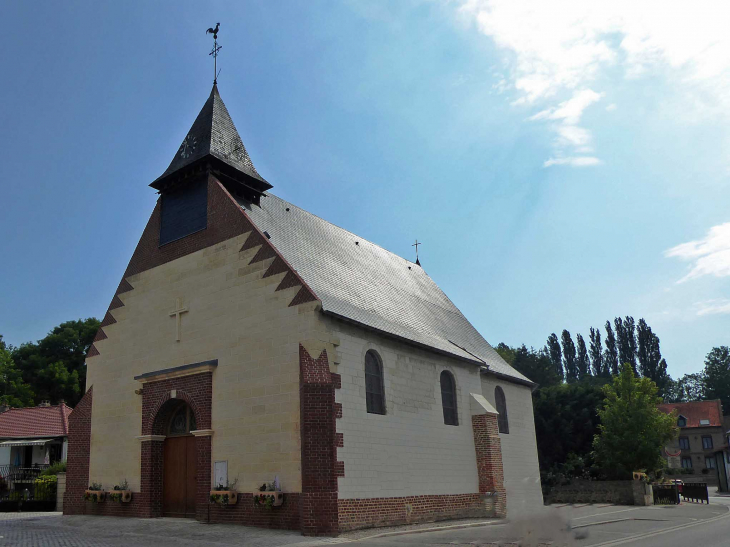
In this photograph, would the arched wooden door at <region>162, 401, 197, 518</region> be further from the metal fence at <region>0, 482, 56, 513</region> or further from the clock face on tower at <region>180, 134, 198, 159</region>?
the clock face on tower at <region>180, 134, 198, 159</region>

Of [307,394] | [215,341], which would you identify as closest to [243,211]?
[215,341]

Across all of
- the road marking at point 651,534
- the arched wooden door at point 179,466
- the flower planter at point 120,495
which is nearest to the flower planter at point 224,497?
the arched wooden door at point 179,466

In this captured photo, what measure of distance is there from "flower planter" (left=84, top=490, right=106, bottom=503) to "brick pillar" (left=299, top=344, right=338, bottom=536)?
8.23 metres

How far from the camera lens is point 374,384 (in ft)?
57.2

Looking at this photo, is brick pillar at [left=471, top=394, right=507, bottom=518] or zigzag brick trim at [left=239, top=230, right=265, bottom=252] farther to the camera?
brick pillar at [left=471, top=394, right=507, bottom=518]

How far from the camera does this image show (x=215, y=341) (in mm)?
17719

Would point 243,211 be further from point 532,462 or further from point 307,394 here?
point 532,462

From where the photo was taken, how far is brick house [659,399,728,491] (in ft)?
237

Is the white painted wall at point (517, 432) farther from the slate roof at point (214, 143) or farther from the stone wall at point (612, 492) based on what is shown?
the slate roof at point (214, 143)

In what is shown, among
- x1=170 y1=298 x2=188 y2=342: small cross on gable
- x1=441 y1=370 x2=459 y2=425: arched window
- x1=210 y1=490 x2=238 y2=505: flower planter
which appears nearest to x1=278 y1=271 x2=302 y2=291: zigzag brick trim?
x1=170 y1=298 x2=188 y2=342: small cross on gable

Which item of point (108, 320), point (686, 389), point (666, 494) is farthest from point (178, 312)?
point (686, 389)

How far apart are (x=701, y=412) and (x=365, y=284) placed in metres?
69.6

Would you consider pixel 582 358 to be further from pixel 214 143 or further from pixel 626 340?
pixel 214 143

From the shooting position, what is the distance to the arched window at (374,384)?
17.1 m
